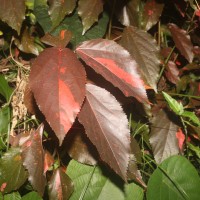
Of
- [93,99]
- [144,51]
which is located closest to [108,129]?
[93,99]

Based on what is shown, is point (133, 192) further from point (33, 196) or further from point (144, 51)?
point (144, 51)

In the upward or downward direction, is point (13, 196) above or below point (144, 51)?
below

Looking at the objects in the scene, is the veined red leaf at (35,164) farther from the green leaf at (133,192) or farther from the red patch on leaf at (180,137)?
the red patch on leaf at (180,137)

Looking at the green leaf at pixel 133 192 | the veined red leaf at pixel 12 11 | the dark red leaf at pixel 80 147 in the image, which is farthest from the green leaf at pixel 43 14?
the green leaf at pixel 133 192

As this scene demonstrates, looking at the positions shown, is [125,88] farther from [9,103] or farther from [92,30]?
[9,103]

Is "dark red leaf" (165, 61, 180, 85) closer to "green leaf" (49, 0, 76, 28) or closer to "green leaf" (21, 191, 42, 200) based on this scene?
"green leaf" (49, 0, 76, 28)

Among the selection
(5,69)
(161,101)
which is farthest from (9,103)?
(161,101)

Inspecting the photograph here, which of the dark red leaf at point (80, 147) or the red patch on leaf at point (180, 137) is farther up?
the dark red leaf at point (80, 147)
